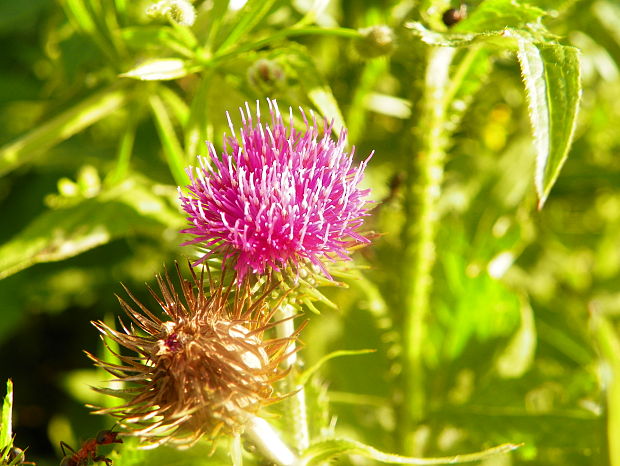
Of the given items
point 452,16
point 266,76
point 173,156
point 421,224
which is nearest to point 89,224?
point 173,156

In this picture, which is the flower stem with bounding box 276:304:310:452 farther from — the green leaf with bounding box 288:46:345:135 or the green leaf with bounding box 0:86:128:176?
the green leaf with bounding box 0:86:128:176

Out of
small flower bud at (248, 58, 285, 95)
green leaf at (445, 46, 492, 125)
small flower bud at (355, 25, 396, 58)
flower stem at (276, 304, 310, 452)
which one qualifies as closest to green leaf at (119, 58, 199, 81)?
small flower bud at (248, 58, 285, 95)

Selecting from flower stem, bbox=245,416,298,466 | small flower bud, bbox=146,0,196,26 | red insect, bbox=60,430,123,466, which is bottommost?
flower stem, bbox=245,416,298,466

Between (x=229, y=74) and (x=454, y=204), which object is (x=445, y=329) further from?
(x=229, y=74)

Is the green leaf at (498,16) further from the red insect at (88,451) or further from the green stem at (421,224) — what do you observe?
the red insect at (88,451)

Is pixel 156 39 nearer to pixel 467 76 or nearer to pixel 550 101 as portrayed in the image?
pixel 467 76

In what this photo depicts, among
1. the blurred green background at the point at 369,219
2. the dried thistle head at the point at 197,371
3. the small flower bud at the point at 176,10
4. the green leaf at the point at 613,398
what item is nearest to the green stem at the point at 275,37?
the blurred green background at the point at 369,219
